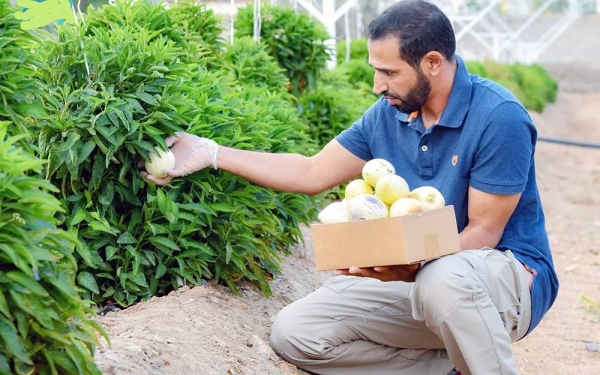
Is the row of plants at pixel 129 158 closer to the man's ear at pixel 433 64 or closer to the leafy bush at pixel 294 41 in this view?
the man's ear at pixel 433 64

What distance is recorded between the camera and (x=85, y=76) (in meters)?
3.73

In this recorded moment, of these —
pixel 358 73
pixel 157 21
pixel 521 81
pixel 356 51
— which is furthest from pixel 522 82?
pixel 157 21

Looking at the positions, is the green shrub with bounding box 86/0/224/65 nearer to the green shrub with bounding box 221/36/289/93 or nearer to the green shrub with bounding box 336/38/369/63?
the green shrub with bounding box 221/36/289/93

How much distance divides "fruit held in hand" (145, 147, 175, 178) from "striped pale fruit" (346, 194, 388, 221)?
80 centimetres

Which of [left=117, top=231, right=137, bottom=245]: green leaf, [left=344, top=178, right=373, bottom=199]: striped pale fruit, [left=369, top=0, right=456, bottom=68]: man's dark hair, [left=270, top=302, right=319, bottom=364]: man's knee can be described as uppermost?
[left=369, top=0, right=456, bottom=68]: man's dark hair

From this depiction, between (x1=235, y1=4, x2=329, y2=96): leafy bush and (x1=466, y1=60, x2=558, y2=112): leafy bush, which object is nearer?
(x1=235, y1=4, x2=329, y2=96): leafy bush

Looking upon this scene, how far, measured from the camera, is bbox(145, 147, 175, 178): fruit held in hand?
3619 millimetres

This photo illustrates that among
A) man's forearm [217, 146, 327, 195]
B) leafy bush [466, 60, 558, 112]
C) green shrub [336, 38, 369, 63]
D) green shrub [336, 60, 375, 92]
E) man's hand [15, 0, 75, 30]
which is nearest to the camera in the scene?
man's hand [15, 0, 75, 30]

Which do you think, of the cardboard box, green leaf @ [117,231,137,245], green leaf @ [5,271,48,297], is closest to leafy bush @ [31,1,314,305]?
green leaf @ [117,231,137,245]

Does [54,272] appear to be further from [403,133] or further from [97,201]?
[403,133]

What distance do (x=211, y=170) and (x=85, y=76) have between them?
65 centimetres

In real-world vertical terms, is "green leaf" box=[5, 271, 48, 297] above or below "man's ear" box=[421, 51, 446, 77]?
below

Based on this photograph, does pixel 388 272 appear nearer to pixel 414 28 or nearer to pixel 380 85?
pixel 380 85

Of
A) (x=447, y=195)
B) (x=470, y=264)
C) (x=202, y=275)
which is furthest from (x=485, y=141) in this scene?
(x=202, y=275)
